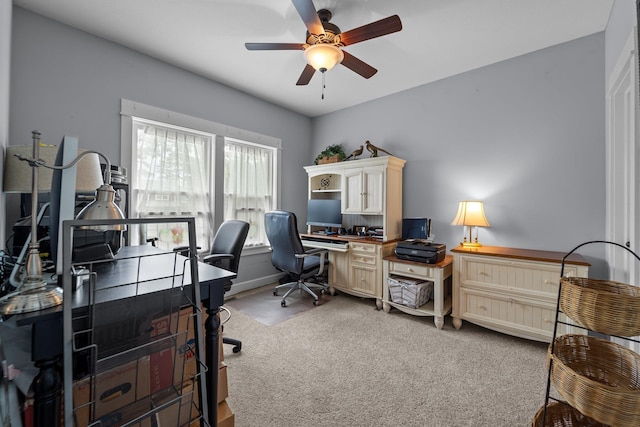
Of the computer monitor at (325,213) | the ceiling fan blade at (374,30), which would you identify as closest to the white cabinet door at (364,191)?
the computer monitor at (325,213)

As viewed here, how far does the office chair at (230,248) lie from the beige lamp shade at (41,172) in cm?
101

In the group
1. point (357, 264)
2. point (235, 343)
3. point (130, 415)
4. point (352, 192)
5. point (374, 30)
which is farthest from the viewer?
point (352, 192)

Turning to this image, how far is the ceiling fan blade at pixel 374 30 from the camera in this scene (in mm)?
1766

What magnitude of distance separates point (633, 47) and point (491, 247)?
5.97 feet

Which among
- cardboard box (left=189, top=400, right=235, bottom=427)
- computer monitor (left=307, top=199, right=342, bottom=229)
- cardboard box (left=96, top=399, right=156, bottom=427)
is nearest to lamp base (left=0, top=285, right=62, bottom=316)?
cardboard box (left=96, top=399, right=156, bottom=427)

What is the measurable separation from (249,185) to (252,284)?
1407mm

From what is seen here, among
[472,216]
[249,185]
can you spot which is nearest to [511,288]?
[472,216]

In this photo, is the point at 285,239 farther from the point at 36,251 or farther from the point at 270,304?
the point at 36,251

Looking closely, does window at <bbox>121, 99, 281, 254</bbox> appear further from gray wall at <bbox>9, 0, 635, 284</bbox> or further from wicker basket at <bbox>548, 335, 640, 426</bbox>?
wicker basket at <bbox>548, 335, 640, 426</bbox>

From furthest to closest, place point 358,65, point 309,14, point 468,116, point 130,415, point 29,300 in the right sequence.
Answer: point 468,116, point 358,65, point 309,14, point 130,415, point 29,300

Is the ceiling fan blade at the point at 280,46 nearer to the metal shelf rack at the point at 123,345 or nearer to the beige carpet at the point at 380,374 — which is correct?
the metal shelf rack at the point at 123,345

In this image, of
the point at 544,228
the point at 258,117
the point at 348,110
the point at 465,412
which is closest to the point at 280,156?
the point at 258,117

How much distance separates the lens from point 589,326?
1059mm

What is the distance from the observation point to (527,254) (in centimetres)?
240
